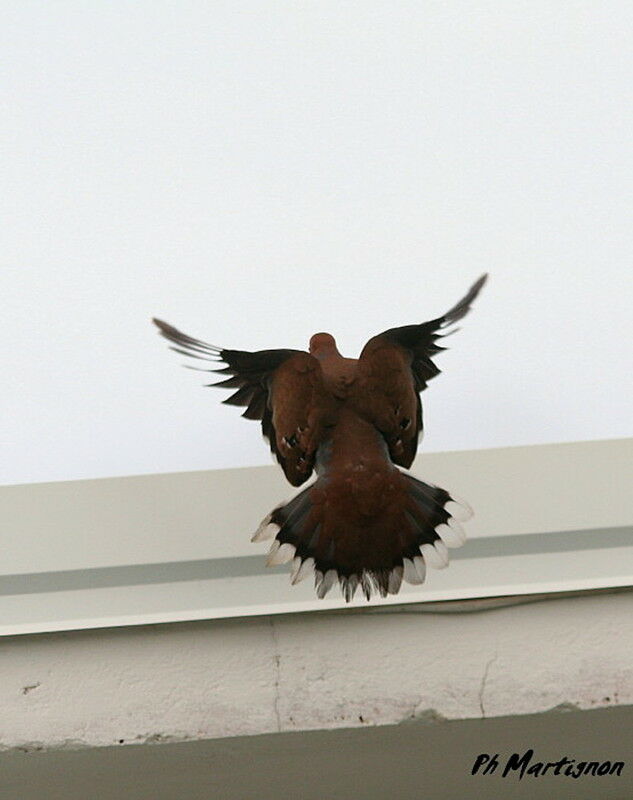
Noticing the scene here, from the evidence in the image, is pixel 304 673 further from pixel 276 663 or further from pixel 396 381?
pixel 396 381

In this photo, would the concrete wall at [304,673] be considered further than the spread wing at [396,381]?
Yes

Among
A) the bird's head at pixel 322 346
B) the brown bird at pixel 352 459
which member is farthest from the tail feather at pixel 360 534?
the bird's head at pixel 322 346

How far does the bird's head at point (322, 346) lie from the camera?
1.51 meters

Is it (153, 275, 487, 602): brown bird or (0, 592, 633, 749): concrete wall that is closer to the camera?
(153, 275, 487, 602): brown bird

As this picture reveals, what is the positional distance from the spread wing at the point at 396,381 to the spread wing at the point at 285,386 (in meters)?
0.07

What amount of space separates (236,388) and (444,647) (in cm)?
53

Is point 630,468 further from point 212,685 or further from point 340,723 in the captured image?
point 212,685

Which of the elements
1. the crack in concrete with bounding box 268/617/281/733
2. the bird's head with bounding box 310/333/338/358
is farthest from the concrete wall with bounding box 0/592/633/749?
the bird's head with bounding box 310/333/338/358

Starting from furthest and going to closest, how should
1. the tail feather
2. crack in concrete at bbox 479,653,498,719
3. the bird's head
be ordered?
crack in concrete at bbox 479,653,498,719
the bird's head
the tail feather

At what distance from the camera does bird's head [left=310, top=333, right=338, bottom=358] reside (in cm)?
151

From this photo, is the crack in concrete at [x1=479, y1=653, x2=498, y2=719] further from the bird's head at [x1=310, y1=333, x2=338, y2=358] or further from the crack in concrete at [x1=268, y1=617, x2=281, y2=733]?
the bird's head at [x1=310, y1=333, x2=338, y2=358]

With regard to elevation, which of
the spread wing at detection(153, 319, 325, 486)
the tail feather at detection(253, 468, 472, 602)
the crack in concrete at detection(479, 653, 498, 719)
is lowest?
the crack in concrete at detection(479, 653, 498, 719)

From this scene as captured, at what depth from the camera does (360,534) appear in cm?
135

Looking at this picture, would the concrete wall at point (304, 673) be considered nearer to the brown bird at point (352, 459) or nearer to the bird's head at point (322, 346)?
the brown bird at point (352, 459)
